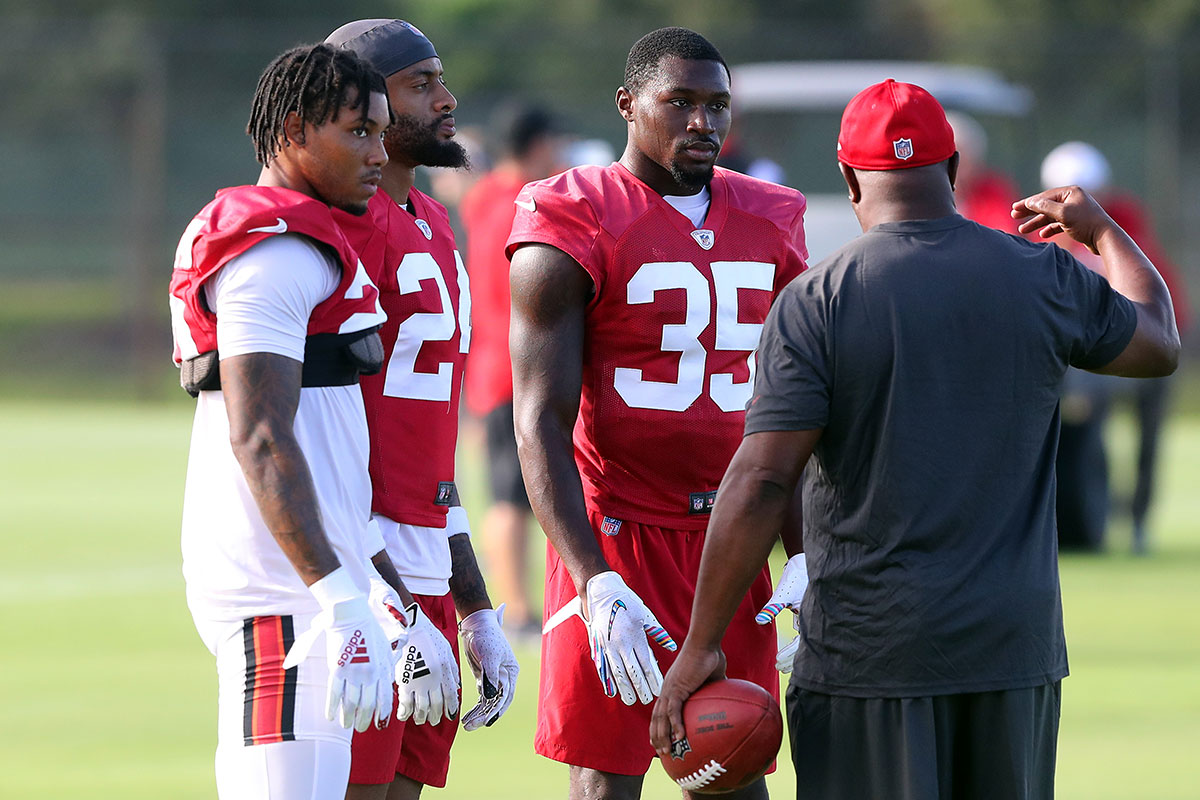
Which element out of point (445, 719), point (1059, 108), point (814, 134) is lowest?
point (445, 719)

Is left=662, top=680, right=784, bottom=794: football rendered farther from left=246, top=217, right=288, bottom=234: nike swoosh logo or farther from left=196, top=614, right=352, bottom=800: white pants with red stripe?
left=246, top=217, right=288, bottom=234: nike swoosh logo

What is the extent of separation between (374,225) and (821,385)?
126cm

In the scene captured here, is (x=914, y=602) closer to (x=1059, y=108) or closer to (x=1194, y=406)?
(x=1194, y=406)

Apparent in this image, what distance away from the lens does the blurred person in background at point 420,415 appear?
4.11 metres

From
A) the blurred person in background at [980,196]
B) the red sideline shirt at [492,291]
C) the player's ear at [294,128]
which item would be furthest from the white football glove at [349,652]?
the blurred person in background at [980,196]

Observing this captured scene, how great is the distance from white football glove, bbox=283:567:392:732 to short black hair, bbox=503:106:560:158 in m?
5.91

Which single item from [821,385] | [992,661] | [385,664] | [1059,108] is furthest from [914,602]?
[1059,108]

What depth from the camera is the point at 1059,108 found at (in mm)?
23766

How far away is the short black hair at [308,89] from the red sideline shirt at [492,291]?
482cm

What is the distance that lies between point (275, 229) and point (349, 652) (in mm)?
858

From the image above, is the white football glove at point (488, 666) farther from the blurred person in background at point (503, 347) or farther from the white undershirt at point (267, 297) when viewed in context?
the blurred person in background at point (503, 347)

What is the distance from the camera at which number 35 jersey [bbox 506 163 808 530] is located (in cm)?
429

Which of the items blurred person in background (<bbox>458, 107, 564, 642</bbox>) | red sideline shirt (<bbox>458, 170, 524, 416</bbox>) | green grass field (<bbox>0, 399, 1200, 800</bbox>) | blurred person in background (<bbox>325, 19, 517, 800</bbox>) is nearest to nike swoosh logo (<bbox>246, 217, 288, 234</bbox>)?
blurred person in background (<bbox>325, 19, 517, 800</bbox>)

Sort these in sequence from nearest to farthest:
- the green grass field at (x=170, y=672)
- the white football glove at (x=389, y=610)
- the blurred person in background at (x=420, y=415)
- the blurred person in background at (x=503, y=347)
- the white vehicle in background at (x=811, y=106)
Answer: the white football glove at (x=389, y=610) → the blurred person in background at (x=420, y=415) → the green grass field at (x=170, y=672) → the blurred person in background at (x=503, y=347) → the white vehicle in background at (x=811, y=106)
